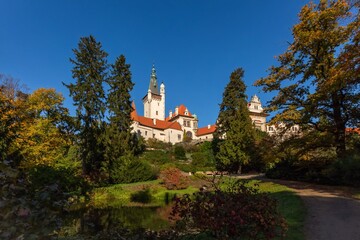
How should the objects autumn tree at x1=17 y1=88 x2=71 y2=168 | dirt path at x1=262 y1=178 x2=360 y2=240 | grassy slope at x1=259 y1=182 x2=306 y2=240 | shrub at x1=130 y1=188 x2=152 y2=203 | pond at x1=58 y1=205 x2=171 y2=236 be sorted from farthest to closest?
shrub at x1=130 y1=188 x2=152 y2=203
autumn tree at x1=17 y1=88 x2=71 y2=168
pond at x1=58 y1=205 x2=171 y2=236
grassy slope at x1=259 y1=182 x2=306 y2=240
dirt path at x1=262 y1=178 x2=360 y2=240

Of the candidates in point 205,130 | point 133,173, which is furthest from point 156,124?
point 133,173

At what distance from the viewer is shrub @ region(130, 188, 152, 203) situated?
19688mm

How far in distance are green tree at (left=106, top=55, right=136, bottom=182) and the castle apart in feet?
102

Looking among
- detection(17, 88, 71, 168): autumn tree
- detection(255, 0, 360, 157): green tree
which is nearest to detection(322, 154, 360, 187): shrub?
detection(255, 0, 360, 157): green tree

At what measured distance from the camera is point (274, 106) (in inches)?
598

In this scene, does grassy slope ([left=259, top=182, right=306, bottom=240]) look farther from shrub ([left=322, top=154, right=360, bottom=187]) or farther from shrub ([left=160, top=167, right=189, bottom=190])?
shrub ([left=160, top=167, right=189, bottom=190])

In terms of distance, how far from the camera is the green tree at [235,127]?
30.0 metres

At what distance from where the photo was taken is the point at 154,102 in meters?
84.5

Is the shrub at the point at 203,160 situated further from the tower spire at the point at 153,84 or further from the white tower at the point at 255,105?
the tower spire at the point at 153,84

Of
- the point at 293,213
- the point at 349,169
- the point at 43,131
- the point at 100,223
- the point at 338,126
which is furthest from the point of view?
the point at 43,131

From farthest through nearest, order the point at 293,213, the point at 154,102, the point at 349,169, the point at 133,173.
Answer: the point at 154,102
the point at 133,173
the point at 349,169
the point at 293,213

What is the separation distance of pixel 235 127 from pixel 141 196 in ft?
47.1

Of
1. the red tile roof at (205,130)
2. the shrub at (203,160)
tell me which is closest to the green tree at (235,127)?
the shrub at (203,160)

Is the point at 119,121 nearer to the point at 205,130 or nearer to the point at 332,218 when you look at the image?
the point at 332,218
